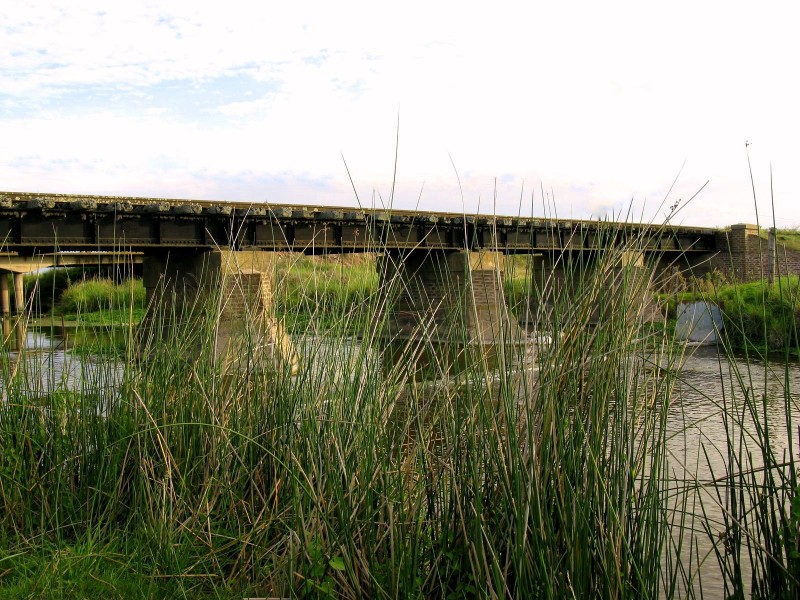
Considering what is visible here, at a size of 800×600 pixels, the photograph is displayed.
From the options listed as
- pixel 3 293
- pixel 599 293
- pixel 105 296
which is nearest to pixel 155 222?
pixel 105 296

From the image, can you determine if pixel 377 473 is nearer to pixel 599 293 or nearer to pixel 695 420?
pixel 599 293

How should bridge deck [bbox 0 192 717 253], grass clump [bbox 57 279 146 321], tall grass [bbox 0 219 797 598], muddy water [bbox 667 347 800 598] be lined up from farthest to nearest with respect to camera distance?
bridge deck [bbox 0 192 717 253] → grass clump [bbox 57 279 146 321] → muddy water [bbox 667 347 800 598] → tall grass [bbox 0 219 797 598]

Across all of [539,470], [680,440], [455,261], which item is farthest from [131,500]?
[455,261]

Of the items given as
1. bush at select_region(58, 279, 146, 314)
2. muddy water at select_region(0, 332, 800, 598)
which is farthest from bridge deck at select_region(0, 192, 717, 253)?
muddy water at select_region(0, 332, 800, 598)

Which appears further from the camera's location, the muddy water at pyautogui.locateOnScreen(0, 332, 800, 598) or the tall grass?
the muddy water at pyautogui.locateOnScreen(0, 332, 800, 598)

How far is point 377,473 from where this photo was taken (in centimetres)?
294

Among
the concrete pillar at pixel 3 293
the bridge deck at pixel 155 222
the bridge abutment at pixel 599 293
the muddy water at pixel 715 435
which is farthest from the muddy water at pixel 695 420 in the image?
the concrete pillar at pixel 3 293

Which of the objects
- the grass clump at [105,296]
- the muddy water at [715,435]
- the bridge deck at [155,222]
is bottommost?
the muddy water at [715,435]

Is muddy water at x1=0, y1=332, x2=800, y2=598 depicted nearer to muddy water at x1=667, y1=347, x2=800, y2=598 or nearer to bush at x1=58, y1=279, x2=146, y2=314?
muddy water at x1=667, y1=347, x2=800, y2=598

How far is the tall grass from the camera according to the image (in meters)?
2.41

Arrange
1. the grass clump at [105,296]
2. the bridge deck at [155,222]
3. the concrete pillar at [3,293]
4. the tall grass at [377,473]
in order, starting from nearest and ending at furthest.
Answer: the tall grass at [377,473]
the grass clump at [105,296]
the bridge deck at [155,222]
the concrete pillar at [3,293]

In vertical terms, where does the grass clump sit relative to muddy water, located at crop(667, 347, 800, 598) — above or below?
above

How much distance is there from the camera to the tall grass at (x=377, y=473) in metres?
2.41

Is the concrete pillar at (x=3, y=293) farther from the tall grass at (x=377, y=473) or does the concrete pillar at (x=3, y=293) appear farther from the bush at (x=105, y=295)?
the tall grass at (x=377, y=473)
